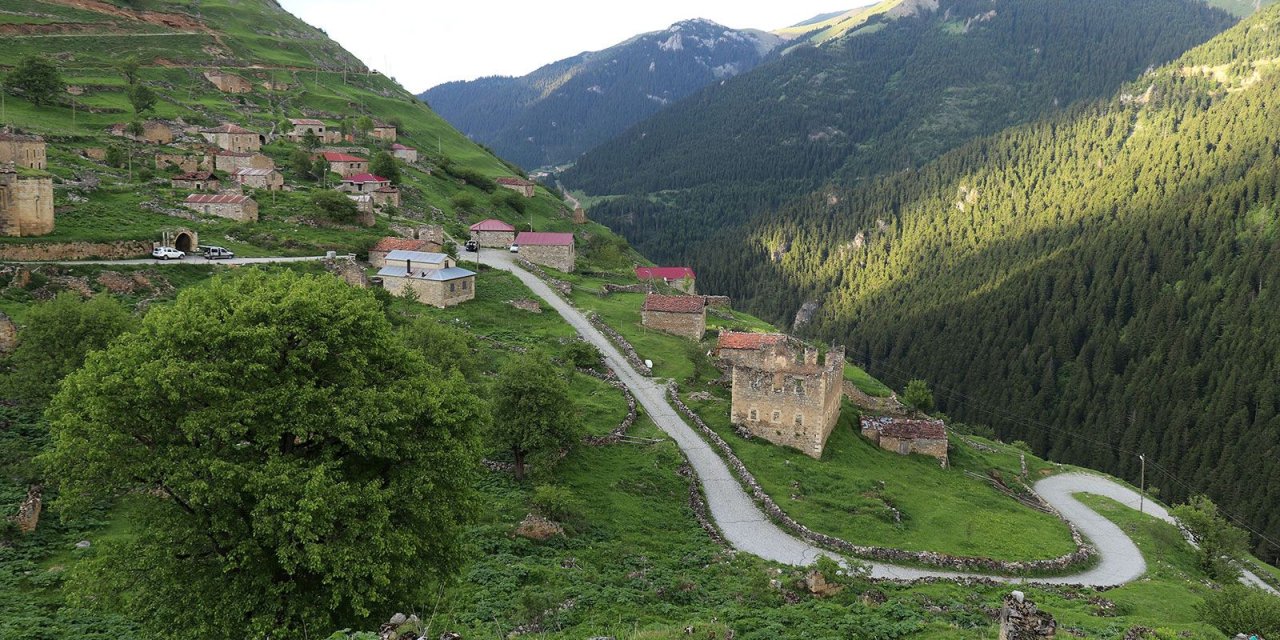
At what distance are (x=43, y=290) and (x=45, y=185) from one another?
11326 mm

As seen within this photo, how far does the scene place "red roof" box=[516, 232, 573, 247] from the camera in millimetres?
95875

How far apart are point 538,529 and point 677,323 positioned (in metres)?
42.7

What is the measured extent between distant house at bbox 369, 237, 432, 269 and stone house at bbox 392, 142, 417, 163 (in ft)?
178

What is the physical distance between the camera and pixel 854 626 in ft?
84.8

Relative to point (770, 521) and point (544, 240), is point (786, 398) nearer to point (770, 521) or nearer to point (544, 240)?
point (770, 521)

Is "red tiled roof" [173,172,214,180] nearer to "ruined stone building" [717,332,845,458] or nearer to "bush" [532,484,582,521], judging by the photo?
"ruined stone building" [717,332,845,458]

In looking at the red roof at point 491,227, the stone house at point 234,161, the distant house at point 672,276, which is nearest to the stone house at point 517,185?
the distant house at point 672,276

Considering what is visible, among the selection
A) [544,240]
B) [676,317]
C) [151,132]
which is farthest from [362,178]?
[676,317]

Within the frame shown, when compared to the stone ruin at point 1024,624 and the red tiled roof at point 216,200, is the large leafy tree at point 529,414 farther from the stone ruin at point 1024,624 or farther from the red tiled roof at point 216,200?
the red tiled roof at point 216,200

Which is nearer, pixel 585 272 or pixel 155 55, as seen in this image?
pixel 585 272

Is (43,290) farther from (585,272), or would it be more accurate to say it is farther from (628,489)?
(585,272)

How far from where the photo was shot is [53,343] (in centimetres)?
3494

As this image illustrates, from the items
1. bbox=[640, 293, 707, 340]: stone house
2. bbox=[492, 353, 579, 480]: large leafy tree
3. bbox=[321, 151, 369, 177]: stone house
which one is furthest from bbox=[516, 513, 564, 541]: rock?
bbox=[321, 151, 369, 177]: stone house

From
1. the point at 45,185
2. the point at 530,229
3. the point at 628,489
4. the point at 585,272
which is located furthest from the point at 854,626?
the point at 530,229
